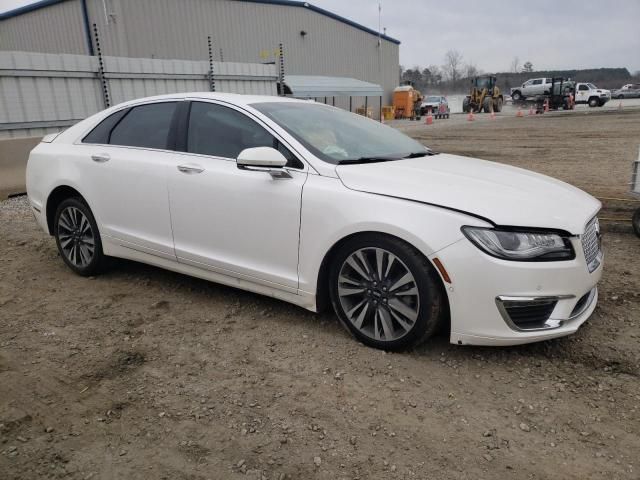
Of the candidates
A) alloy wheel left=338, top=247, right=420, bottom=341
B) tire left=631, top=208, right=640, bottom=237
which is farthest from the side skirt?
tire left=631, top=208, right=640, bottom=237

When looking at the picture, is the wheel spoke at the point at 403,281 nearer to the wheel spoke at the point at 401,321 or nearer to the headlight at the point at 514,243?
the wheel spoke at the point at 401,321

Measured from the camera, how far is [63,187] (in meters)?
4.61

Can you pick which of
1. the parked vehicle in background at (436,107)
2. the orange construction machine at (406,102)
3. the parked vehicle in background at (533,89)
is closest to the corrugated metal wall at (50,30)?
the orange construction machine at (406,102)

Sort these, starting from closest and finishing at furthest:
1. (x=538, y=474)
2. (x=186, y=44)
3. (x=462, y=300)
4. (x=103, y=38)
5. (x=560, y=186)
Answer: (x=538, y=474)
(x=462, y=300)
(x=560, y=186)
(x=103, y=38)
(x=186, y=44)

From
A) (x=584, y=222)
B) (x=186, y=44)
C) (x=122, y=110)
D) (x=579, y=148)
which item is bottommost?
(x=579, y=148)

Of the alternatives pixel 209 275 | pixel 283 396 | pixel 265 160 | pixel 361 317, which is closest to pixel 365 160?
pixel 265 160

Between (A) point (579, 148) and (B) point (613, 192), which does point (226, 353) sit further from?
(A) point (579, 148)

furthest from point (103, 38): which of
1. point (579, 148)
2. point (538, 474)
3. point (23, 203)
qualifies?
point (538, 474)

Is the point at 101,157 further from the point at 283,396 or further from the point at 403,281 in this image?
the point at 403,281

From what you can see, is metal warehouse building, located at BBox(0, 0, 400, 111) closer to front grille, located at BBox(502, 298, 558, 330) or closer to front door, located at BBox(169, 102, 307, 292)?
front door, located at BBox(169, 102, 307, 292)

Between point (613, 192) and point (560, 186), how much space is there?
492 cm

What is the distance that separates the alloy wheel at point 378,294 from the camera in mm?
3021

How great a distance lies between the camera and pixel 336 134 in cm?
379

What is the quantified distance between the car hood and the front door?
18.5 inches
